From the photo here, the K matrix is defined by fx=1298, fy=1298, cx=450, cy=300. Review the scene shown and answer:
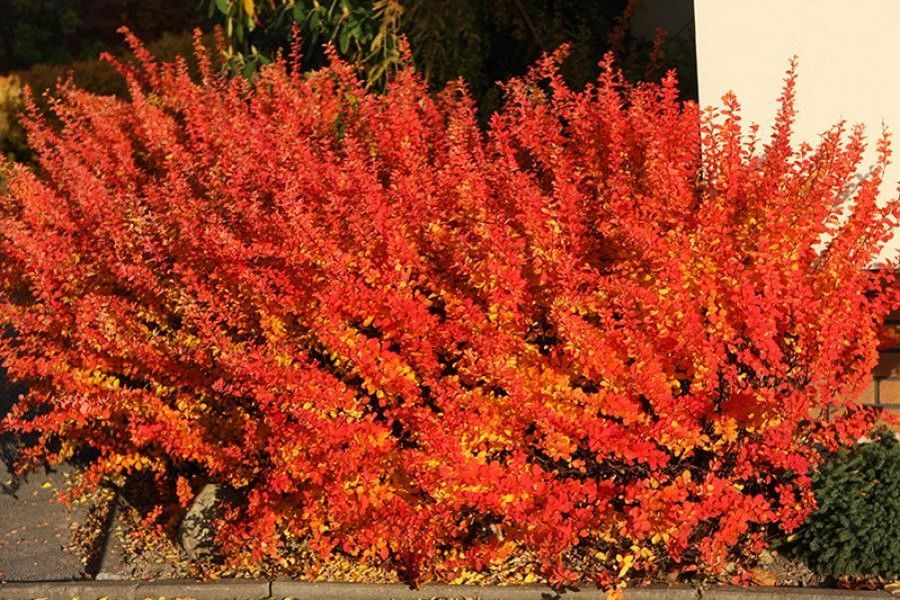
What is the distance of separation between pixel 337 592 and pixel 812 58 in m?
3.02

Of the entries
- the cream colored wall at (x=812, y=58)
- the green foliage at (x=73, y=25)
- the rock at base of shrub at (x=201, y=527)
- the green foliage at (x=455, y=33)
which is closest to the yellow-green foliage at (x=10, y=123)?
the green foliage at (x=455, y=33)

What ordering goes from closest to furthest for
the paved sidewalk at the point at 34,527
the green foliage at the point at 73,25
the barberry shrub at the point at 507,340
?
the barberry shrub at the point at 507,340 → the paved sidewalk at the point at 34,527 → the green foliage at the point at 73,25

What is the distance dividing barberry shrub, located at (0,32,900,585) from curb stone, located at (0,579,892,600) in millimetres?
105

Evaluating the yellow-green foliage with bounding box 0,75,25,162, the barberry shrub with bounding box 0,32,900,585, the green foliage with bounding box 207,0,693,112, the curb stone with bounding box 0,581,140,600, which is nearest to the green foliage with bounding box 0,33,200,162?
the yellow-green foliage with bounding box 0,75,25,162

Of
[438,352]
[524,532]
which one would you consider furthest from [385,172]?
[524,532]

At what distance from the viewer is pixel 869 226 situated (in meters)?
4.99

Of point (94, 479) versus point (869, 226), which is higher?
point (869, 226)

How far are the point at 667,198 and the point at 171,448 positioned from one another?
2.26m

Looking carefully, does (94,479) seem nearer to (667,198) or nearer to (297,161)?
(297,161)

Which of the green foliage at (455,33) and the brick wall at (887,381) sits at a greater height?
the green foliage at (455,33)

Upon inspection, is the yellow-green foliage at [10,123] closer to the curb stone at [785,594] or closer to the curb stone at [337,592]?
the curb stone at [337,592]

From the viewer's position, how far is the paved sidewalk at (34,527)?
5672mm

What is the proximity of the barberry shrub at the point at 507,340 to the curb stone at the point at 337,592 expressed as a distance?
0.34ft

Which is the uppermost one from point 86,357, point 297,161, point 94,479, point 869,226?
point 297,161
